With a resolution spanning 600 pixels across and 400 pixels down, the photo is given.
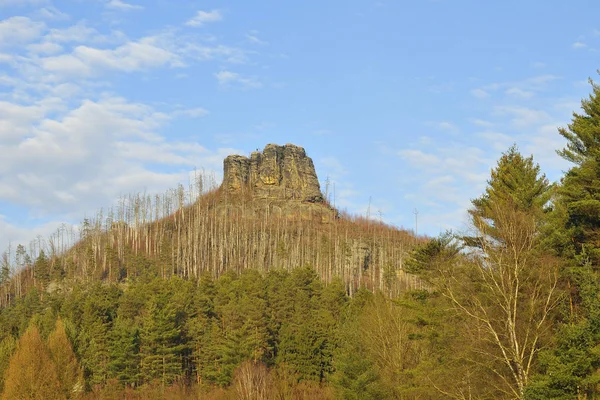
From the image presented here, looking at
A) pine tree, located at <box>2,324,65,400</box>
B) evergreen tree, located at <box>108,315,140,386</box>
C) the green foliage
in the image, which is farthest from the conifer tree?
evergreen tree, located at <box>108,315,140,386</box>

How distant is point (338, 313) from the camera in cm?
5678

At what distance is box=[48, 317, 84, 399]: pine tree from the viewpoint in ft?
143

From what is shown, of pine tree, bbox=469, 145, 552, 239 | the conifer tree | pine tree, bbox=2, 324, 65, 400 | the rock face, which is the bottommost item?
pine tree, bbox=2, 324, 65, 400

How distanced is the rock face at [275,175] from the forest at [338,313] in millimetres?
17099

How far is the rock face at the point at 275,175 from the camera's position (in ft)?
415

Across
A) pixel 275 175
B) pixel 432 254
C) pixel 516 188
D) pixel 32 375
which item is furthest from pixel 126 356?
pixel 275 175

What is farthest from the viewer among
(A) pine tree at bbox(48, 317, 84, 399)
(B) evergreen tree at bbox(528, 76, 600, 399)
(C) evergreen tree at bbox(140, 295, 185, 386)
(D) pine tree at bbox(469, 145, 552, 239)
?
(C) evergreen tree at bbox(140, 295, 185, 386)

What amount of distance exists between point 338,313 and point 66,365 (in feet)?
Answer: 73.4

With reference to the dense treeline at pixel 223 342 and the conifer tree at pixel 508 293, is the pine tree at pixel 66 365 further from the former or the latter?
the conifer tree at pixel 508 293

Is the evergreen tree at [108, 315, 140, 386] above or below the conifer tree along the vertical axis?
below

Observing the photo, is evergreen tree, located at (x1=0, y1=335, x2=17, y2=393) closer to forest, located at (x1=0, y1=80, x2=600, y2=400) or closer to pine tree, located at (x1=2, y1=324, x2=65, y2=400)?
forest, located at (x1=0, y1=80, x2=600, y2=400)

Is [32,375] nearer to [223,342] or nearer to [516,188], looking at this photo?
[223,342]

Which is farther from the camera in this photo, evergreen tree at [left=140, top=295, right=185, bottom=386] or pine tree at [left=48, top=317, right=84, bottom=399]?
evergreen tree at [left=140, top=295, right=185, bottom=386]

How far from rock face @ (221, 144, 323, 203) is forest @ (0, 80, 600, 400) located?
17.1m
